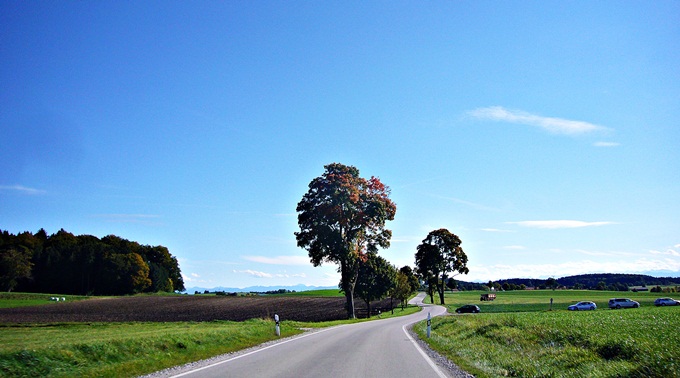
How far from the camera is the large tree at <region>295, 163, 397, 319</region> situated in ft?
154

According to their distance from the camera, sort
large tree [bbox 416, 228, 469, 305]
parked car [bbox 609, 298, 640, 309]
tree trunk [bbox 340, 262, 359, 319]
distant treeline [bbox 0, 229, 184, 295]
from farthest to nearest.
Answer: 1. distant treeline [bbox 0, 229, 184, 295]
2. large tree [bbox 416, 228, 469, 305]
3. parked car [bbox 609, 298, 640, 309]
4. tree trunk [bbox 340, 262, 359, 319]

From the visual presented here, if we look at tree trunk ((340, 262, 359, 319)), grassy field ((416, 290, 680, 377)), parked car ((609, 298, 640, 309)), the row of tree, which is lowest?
parked car ((609, 298, 640, 309))

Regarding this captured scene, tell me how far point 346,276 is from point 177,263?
12158 cm

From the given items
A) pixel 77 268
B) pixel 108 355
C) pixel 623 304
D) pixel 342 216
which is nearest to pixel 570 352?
pixel 108 355

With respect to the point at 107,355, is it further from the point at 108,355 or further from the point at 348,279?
the point at 348,279

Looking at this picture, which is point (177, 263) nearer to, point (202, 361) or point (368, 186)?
point (368, 186)

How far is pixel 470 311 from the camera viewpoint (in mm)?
60406

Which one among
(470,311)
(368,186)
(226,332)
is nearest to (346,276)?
(368,186)

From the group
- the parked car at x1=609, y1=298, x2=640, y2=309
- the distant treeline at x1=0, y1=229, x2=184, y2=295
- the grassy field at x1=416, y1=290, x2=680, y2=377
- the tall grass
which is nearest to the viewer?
the grassy field at x1=416, y1=290, x2=680, y2=377

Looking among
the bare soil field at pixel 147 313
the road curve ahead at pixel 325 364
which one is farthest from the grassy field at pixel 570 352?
the bare soil field at pixel 147 313

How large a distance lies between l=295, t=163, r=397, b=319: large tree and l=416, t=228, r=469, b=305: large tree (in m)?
34.4

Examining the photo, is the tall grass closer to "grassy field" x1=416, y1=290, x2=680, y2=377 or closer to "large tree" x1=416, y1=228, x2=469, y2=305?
"grassy field" x1=416, y1=290, x2=680, y2=377

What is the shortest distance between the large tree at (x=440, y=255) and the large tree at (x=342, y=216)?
34.4 metres

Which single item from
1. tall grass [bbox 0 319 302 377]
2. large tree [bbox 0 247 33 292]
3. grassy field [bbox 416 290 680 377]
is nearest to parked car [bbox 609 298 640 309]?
grassy field [bbox 416 290 680 377]
